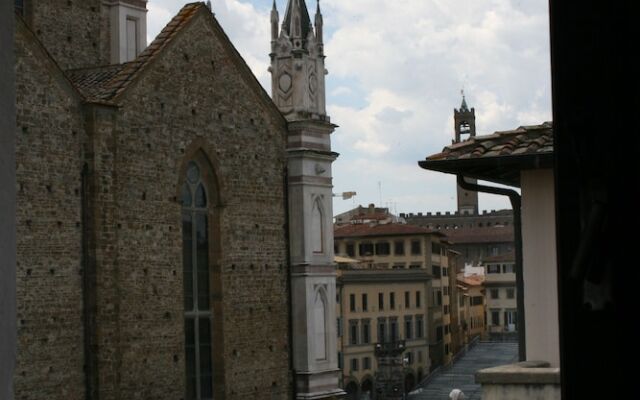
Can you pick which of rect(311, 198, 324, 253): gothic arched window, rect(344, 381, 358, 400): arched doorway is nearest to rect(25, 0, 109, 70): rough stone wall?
rect(311, 198, 324, 253): gothic arched window

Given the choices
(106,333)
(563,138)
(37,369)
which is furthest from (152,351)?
(563,138)

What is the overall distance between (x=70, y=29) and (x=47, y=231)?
518 cm

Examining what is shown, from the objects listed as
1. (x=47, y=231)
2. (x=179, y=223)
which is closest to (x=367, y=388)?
(x=179, y=223)

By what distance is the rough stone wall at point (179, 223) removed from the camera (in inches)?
759

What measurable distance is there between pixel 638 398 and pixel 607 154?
233 mm

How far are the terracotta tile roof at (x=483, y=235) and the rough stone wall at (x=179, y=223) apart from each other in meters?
111

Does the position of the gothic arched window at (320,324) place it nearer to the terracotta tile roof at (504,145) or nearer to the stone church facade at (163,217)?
the stone church facade at (163,217)

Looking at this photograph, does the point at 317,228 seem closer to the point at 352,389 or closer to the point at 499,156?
the point at 499,156

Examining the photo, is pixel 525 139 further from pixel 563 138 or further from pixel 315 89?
pixel 315 89

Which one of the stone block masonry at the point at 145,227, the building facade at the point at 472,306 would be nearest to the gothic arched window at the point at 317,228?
the stone block masonry at the point at 145,227

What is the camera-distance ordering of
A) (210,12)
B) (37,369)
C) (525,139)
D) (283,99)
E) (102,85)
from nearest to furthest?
(525,139)
(37,369)
(102,85)
(210,12)
(283,99)

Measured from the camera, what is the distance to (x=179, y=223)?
20.9 metres

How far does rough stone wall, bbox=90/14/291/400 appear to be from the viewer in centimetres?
1928

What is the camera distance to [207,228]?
21766 mm
